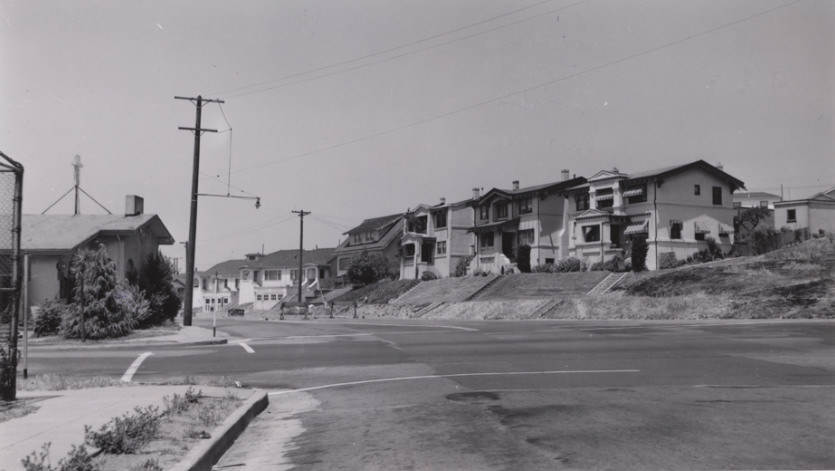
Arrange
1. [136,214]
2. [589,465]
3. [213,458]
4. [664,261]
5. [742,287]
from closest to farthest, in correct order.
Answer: [589,465]
[213,458]
[136,214]
[742,287]
[664,261]

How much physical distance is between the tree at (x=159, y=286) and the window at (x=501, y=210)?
130 feet

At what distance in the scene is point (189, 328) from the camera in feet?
108

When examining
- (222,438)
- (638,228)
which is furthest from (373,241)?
(222,438)

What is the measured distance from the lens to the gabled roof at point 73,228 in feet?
100

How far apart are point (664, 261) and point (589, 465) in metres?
46.5

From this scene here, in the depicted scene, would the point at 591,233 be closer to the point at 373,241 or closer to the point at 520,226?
the point at 520,226

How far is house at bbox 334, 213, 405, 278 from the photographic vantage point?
92562 millimetres

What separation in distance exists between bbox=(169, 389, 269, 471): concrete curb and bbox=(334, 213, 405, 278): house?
251 feet

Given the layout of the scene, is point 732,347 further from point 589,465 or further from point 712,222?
point 712,222

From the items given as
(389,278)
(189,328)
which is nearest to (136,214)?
(189,328)

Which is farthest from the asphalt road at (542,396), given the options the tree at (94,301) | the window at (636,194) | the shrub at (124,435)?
the window at (636,194)

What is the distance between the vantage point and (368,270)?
83.5 meters

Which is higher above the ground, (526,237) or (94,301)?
(526,237)

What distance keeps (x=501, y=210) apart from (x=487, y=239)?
306cm
